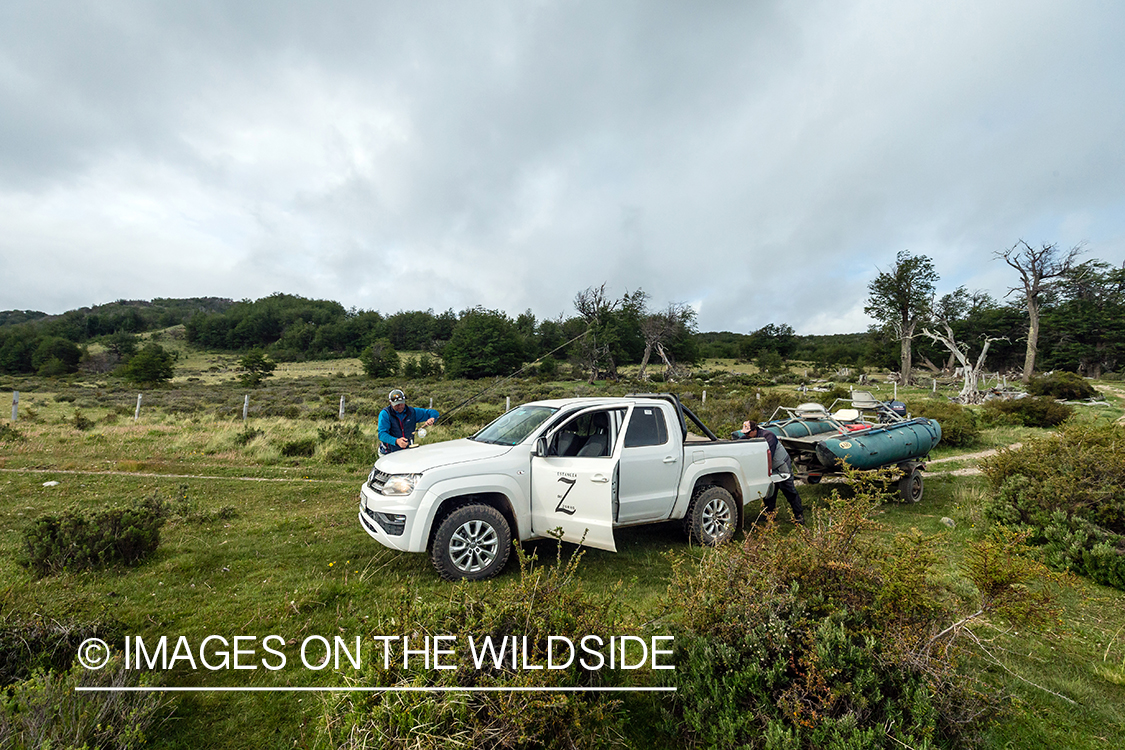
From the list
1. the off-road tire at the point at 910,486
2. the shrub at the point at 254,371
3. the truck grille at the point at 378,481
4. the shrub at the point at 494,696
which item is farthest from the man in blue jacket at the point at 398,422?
the shrub at the point at 254,371

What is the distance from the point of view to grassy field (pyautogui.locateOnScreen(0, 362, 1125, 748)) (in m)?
3.00

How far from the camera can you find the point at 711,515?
6000 mm

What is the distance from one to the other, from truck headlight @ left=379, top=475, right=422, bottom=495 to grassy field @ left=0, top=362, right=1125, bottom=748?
0.86m

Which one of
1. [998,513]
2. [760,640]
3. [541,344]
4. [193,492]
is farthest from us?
[541,344]

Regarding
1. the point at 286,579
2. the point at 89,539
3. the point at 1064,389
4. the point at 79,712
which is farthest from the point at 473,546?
the point at 1064,389

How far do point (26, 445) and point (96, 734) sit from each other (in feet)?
49.9

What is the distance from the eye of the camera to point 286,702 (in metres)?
3.06

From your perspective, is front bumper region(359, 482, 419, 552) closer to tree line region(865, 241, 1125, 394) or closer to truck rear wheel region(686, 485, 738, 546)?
truck rear wheel region(686, 485, 738, 546)

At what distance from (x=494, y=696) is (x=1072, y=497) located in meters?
7.68

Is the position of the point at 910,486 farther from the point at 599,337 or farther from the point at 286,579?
the point at 599,337

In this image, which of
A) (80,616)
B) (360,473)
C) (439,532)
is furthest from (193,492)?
(439,532)

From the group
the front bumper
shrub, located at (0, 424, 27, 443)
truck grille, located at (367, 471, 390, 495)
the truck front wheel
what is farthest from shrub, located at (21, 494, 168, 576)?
shrub, located at (0, 424, 27, 443)

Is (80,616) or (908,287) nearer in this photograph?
Answer: (80,616)

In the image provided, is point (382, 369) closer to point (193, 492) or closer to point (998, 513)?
point (193, 492)
